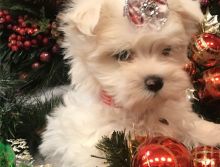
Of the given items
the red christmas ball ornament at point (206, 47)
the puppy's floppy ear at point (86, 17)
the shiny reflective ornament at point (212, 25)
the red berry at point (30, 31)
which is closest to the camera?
the puppy's floppy ear at point (86, 17)

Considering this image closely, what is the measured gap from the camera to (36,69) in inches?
74.6

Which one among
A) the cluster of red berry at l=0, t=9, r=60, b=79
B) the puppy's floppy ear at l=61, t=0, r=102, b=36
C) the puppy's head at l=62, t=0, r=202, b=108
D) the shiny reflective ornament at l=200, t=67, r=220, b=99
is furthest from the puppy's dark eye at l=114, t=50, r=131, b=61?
the cluster of red berry at l=0, t=9, r=60, b=79

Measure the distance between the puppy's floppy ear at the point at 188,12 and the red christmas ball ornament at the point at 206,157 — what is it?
1.47 ft

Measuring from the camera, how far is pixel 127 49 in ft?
4.27

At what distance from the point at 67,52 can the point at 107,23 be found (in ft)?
0.77

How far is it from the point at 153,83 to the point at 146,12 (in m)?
0.20

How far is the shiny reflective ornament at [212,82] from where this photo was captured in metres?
1.51

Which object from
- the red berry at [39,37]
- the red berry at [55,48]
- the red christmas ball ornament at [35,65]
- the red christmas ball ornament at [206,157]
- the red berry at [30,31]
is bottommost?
the red christmas ball ornament at [206,157]

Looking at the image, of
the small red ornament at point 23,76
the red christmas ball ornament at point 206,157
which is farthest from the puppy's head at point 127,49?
the small red ornament at point 23,76

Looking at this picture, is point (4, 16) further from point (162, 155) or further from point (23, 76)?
point (162, 155)

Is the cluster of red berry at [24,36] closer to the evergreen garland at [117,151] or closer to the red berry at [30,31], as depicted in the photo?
the red berry at [30,31]

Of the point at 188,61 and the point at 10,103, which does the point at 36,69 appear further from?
the point at 188,61

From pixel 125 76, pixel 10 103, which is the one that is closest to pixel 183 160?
pixel 125 76

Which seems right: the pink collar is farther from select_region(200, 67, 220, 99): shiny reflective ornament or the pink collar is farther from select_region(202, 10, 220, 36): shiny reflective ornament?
select_region(202, 10, 220, 36): shiny reflective ornament
